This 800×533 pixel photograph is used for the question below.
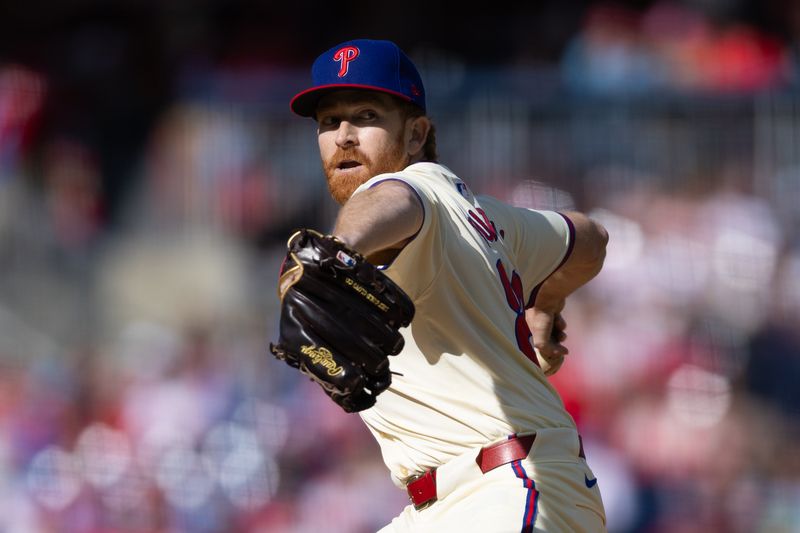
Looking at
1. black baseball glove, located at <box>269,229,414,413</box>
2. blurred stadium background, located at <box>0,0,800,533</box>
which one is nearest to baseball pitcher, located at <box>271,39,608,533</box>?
black baseball glove, located at <box>269,229,414,413</box>

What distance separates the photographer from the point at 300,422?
23.9ft

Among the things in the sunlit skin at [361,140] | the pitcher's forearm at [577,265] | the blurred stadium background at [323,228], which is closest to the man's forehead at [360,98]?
the sunlit skin at [361,140]

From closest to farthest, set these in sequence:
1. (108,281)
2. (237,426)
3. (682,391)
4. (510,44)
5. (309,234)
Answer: (309,234)
(682,391)
(237,426)
(108,281)
(510,44)

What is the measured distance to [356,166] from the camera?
329 cm

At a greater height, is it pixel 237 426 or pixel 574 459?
pixel 574 459

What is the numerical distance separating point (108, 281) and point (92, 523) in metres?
1.69

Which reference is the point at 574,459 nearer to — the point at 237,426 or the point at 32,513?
the point at 237,426

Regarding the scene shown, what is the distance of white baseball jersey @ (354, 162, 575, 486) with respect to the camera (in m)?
2.82

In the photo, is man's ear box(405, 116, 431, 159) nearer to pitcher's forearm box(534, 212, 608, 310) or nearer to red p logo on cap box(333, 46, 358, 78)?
red p logo on cap box(333, 46, 358, 78)

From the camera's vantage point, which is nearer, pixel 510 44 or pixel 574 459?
pixel 574 459

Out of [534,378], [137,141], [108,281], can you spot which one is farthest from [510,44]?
[534,378]

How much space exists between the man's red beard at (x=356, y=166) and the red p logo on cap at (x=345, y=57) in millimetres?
236

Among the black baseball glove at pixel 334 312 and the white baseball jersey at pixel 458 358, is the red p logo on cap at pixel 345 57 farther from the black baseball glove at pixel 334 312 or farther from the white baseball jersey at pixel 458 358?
the black baseball glove at pixel 334 312

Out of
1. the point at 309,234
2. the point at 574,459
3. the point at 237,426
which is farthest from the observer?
the point at 237,426
